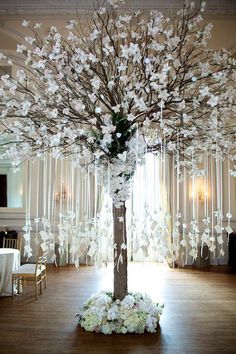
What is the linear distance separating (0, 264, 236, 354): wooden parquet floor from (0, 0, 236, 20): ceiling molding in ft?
20.3

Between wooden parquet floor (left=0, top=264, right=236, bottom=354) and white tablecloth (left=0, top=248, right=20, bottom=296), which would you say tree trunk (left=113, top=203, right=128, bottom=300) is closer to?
wooden parquet floor (left=0, top=264, right=236, bottom=354)

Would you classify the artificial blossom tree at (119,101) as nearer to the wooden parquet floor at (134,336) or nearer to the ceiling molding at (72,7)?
the wooden parquet floor at (134,336)

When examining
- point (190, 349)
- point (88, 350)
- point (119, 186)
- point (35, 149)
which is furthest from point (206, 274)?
point (35, 149)

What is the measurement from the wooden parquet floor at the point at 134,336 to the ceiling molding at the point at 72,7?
6.17 m

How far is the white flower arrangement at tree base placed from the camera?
381cm

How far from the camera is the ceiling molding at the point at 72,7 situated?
805 centimetres

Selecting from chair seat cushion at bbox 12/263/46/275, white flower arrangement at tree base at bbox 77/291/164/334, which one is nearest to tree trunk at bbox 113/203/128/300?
Answer: white flower arrangement at tree base at bbox 77/291/164/334

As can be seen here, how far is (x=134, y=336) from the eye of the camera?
12.5 feet

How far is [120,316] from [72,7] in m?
7.28

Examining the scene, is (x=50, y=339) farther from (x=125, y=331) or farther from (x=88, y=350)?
(x=125, y=331)

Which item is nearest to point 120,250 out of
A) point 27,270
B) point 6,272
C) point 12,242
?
point 27,270

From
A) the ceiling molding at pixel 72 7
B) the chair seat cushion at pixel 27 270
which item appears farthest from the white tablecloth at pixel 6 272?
the ceiling molding at pixel 72 7

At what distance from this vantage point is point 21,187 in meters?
9.34

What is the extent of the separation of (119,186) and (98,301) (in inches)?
59.3
